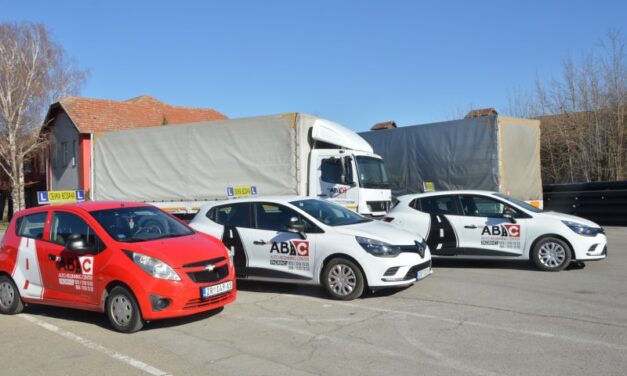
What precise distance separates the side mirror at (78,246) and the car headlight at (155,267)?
77cm

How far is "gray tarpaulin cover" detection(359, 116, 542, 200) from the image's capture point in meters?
15.6

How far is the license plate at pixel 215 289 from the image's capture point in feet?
22.8

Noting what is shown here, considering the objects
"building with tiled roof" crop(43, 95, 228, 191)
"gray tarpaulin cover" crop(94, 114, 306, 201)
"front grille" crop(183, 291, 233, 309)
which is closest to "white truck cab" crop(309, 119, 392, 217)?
"gray tarpaulin cover" crop(94, 114, 306, 201)

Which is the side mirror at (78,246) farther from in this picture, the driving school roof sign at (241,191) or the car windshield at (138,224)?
the driving school roof sign at (241,191)

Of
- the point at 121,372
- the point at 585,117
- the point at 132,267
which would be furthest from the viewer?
the point at 585,117

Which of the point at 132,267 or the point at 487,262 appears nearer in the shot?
the point at 132,267

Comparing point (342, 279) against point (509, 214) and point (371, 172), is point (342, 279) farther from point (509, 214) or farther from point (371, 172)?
point (371, 172)

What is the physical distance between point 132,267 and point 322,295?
10.3 ft

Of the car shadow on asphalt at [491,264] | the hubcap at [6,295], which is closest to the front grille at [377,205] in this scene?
the car shadow on asphalt at [491,264]

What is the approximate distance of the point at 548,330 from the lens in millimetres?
6277

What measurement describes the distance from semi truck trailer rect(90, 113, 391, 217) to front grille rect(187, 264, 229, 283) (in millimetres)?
6332

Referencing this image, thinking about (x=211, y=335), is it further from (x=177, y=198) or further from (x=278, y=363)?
(x=177, y=198)

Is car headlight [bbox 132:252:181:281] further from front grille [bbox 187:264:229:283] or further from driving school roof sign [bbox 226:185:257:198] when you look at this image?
driving school roof sign [bbox 226:185:257:198]

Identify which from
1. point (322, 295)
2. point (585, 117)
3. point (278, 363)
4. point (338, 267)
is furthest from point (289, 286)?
point (585, 117)
